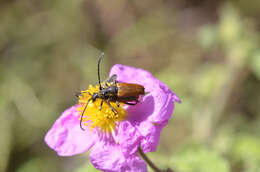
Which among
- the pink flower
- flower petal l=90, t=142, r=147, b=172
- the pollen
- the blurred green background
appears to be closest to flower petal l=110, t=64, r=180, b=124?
the pink flower

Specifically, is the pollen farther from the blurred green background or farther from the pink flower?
the blurred green background

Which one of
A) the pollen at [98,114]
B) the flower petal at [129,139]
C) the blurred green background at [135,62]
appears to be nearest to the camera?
the flower petal at [129,139]

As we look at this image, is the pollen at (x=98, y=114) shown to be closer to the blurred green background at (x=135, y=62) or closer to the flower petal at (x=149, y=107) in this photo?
the flower petal at (x=149, y=107)

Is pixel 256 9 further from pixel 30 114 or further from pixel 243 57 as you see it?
pixel 30 114

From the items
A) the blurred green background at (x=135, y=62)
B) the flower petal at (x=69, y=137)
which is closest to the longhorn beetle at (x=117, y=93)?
the flower petal at (x=69, y=137)

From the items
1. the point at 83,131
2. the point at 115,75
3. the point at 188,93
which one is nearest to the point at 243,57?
the point at 188,93

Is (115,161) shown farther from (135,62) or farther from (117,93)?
(135,62)

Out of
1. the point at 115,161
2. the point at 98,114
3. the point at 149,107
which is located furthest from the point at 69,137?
the point at 149,107
